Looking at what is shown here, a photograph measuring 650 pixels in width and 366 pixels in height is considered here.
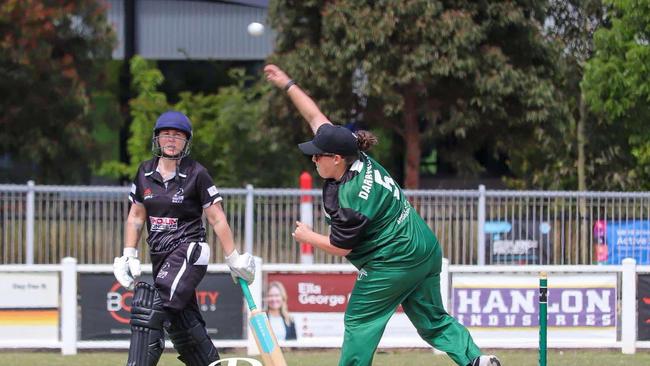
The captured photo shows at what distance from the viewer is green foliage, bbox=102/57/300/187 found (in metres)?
26.6

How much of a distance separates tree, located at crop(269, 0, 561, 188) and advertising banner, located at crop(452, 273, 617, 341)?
9.46 metres

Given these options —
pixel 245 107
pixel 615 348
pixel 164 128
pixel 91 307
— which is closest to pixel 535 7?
pixel 245 107

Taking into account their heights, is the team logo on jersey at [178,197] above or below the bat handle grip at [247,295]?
above

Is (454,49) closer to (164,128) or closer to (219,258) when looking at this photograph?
(219,258)

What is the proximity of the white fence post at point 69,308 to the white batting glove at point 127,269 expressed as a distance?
3.85 metres

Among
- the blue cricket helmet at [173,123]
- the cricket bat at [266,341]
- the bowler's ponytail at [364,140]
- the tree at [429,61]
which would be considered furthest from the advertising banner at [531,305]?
the tree at [429,61]

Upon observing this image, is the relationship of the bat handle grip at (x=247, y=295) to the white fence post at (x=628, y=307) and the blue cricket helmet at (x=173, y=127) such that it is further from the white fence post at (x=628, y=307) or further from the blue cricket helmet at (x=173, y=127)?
the white fence post at (x=628, y=307)

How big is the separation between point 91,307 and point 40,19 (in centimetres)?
1268

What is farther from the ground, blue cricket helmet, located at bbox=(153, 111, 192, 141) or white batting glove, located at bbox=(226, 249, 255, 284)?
blue cricket helmet, located at bbox=(153, 111, 192, 141)

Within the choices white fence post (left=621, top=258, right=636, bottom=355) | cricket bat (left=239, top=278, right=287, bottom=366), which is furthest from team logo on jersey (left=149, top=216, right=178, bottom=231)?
white fence post (left=621, top=258, right=636, bottom=355)

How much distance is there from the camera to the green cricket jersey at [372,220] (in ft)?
24.0

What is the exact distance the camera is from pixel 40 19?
23719 millimetres

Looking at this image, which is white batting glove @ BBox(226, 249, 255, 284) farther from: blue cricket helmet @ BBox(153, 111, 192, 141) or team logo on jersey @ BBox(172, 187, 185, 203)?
blue cricket helmet @ BBox(153, 111, 192, 141)

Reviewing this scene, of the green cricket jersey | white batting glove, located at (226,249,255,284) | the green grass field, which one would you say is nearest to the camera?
the green cricket jersey
